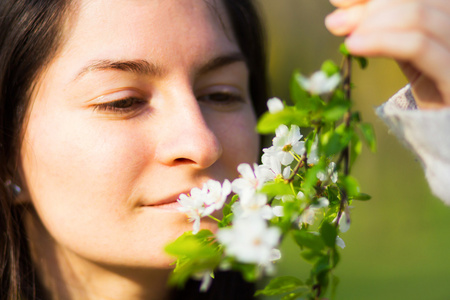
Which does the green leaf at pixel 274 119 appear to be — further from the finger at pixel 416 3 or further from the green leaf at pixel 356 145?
the finger at pixel 416 3

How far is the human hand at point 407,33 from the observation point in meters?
0.70

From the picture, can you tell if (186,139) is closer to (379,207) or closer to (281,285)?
(281,285)

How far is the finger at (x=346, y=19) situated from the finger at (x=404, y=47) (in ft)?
0.16

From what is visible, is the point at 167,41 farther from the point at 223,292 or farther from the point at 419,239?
the point at 419,239

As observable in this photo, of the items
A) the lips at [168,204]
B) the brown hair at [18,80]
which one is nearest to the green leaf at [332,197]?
the lips at [168,204]

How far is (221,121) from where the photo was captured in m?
1.36

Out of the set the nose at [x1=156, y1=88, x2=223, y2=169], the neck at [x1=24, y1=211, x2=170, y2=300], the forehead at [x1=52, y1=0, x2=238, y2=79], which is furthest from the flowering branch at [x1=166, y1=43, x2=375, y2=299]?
the neck at [x1=24, y1=211, x2=170, y2=300]

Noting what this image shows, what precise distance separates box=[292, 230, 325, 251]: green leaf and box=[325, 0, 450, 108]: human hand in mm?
298

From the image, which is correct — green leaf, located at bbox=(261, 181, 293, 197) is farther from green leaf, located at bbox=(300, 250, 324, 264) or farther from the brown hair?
the brown hair

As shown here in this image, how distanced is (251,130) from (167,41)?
40cm

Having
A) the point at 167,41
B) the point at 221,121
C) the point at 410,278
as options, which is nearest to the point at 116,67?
the point at 167,41

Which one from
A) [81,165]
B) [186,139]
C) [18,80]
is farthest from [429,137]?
[18,80]

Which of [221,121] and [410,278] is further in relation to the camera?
[410,278]

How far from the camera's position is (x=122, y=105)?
124 centimetres
